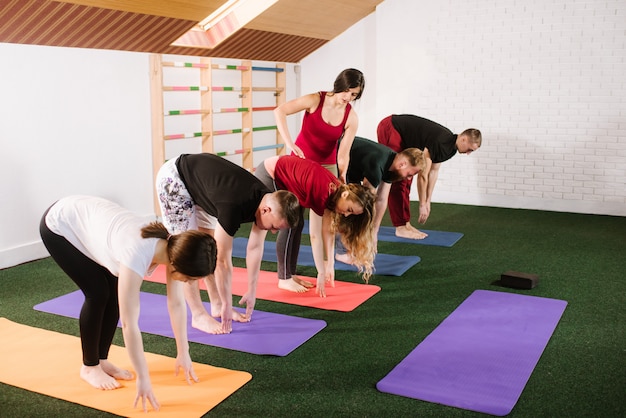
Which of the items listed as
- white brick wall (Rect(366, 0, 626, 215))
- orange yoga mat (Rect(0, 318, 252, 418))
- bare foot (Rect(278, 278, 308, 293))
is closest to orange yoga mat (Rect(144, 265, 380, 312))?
bare foot (Rect(278, 278, 308, 293))

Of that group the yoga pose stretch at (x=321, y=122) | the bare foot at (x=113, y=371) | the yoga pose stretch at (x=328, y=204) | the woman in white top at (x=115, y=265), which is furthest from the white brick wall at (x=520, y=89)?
the bare foot at (x=113, y=371)

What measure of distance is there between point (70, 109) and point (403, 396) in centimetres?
359

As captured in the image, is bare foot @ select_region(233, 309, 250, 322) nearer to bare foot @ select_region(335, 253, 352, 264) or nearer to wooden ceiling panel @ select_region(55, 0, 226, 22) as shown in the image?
bare foot @ select_region(335, 253, 352, 264)

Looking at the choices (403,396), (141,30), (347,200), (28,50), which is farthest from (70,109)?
(403,396)

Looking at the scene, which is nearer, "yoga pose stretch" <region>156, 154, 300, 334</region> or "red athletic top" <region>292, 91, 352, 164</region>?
"yoga pose stretch" <region>156, 154, 300, 334</region>

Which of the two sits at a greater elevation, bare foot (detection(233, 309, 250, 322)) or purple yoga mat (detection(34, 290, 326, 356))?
bare foot (detection(233, 309, 250, 322))

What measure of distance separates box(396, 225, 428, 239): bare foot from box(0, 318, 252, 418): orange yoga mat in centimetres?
313

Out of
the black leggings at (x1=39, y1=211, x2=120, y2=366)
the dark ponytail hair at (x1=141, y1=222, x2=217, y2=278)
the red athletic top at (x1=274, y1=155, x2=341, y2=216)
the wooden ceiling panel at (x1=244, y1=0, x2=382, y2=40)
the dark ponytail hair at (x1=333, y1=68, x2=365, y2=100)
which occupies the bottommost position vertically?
the black leggings at (x1=39, y1=211, x2=120, y2=366)

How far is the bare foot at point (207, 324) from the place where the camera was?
11.3 ft

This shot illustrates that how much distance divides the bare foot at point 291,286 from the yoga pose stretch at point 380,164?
581 mm

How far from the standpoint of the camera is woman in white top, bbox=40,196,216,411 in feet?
7.46

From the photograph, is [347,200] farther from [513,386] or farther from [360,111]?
[360,111]

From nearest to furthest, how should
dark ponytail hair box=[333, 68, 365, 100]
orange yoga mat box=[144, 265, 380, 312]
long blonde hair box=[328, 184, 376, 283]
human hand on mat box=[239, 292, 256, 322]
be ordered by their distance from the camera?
long blonde hair box=[328, 184, 376, 283], human hand on mat box=[239, 292, 256, 322], orange yoga mat box=[144, 265, 380, 312], dark ponytail hair box=[333, 68, 365, 100]

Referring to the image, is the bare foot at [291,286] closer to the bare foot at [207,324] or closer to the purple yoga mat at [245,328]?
the purple yoga mat at [245,328]
